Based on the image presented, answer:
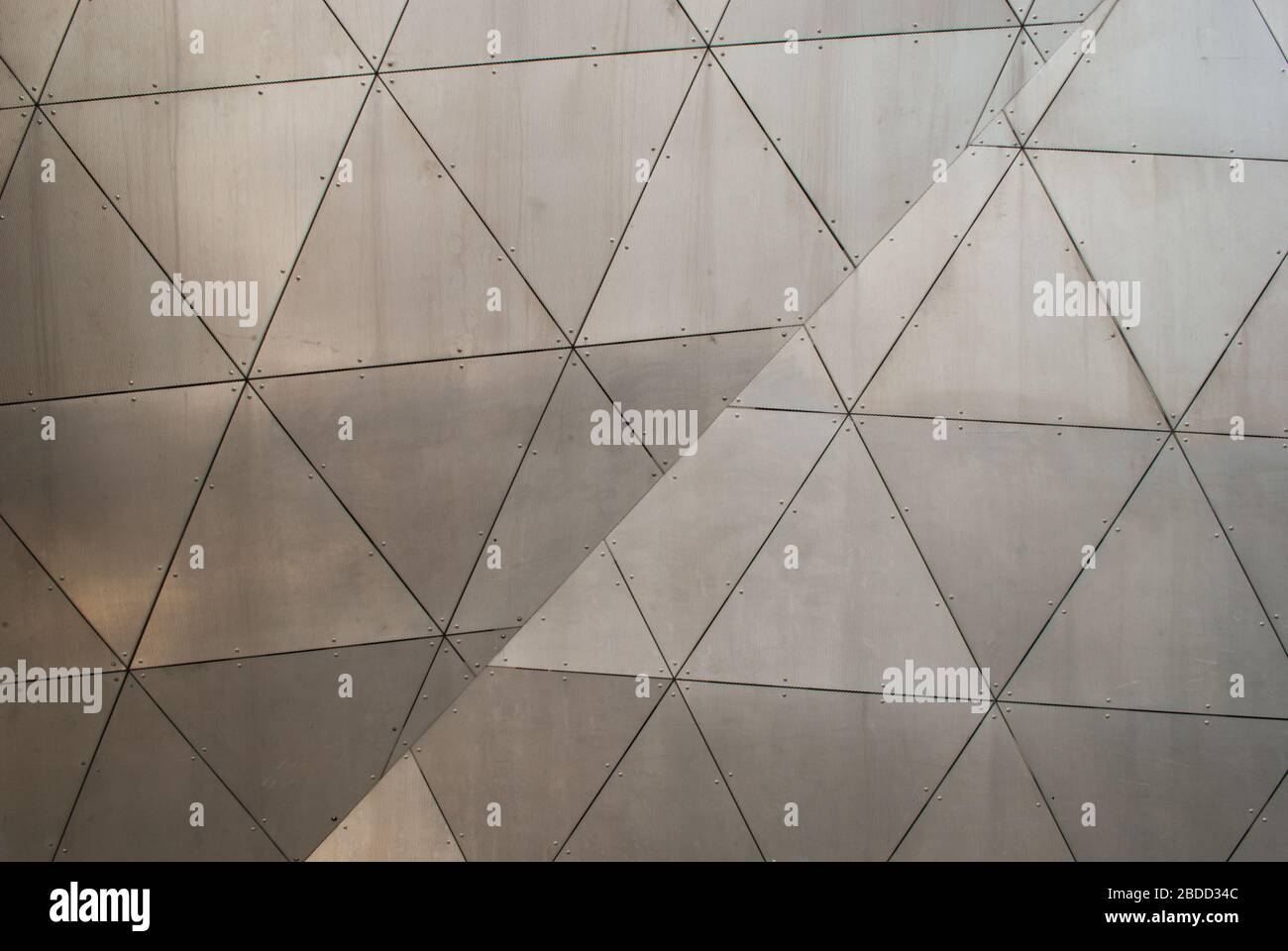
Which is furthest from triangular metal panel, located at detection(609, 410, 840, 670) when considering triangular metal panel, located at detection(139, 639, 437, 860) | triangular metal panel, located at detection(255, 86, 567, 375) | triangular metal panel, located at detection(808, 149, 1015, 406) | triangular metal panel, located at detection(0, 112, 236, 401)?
triangular metal panel, located at detection(0, 112, 236, 401)

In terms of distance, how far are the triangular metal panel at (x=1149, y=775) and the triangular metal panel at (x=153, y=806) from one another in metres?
8.51

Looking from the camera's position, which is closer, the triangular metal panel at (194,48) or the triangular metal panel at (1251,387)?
the triangular metal panel at (1251,387)

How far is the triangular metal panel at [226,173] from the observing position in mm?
11688

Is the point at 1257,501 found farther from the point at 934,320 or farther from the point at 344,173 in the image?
the point at 344,173

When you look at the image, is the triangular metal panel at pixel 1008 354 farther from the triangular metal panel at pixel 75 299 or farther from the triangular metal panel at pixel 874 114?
the triangular metal panel at pixel 75 299

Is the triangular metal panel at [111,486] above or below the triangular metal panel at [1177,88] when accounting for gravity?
below

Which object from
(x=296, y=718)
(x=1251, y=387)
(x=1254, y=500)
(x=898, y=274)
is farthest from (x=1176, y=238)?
(x=296, y=718)

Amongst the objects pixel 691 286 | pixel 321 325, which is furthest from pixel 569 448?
pixel 321 325

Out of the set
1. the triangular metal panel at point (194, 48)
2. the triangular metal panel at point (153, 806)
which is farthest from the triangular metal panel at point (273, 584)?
the triangular metal panel at point (194, 48)

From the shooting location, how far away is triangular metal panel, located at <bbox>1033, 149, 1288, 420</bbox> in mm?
11609

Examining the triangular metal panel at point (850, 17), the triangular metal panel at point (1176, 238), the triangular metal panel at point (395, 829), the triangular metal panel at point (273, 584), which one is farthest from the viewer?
the triangular metal panel at point (850, 17)

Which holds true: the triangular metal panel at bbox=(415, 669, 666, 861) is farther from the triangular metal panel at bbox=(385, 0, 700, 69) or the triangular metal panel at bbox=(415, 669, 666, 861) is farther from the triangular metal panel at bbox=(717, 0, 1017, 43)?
the triangular metal panel at bbox=(717, 0, 1017, 43)

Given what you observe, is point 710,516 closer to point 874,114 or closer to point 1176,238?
point 874,114

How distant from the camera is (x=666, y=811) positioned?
11281 mm
